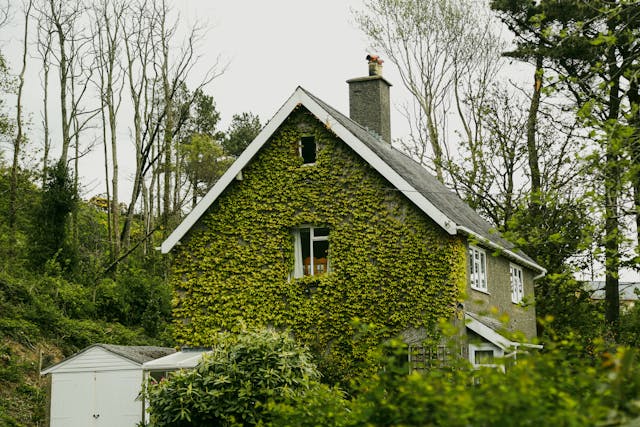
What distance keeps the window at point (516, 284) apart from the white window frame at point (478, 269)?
336cm

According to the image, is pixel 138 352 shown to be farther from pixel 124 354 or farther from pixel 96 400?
pixel 96 400

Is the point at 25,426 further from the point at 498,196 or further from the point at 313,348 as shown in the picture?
the point at 498,196

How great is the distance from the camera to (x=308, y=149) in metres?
20.7

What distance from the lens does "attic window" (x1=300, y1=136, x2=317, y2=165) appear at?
2055cm

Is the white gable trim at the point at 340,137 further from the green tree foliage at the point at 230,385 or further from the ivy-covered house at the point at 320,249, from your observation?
the green tree foliage at the point at 230,385

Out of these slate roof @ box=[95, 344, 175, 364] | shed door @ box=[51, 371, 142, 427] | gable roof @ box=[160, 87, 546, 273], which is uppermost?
gable roof @ box=[160, 87, 546, 273]

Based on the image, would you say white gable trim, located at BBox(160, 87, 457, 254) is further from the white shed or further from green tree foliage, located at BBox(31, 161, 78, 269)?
green tree foliage, located at BBox(31, 161, 78, 269)

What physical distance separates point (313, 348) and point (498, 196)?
52.6 ft

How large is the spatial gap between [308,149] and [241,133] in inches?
1263

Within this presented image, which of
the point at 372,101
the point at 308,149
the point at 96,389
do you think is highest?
the point at 372,101

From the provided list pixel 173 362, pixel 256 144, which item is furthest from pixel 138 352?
pixel 256 144

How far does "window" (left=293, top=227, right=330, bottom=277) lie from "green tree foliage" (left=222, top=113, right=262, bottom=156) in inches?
1214

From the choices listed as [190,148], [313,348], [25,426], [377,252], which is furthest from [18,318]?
[190,148]

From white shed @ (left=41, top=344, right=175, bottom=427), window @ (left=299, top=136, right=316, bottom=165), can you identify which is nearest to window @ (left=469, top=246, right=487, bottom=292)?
window @ (left=299, top=136, right=316, bottom=165)
